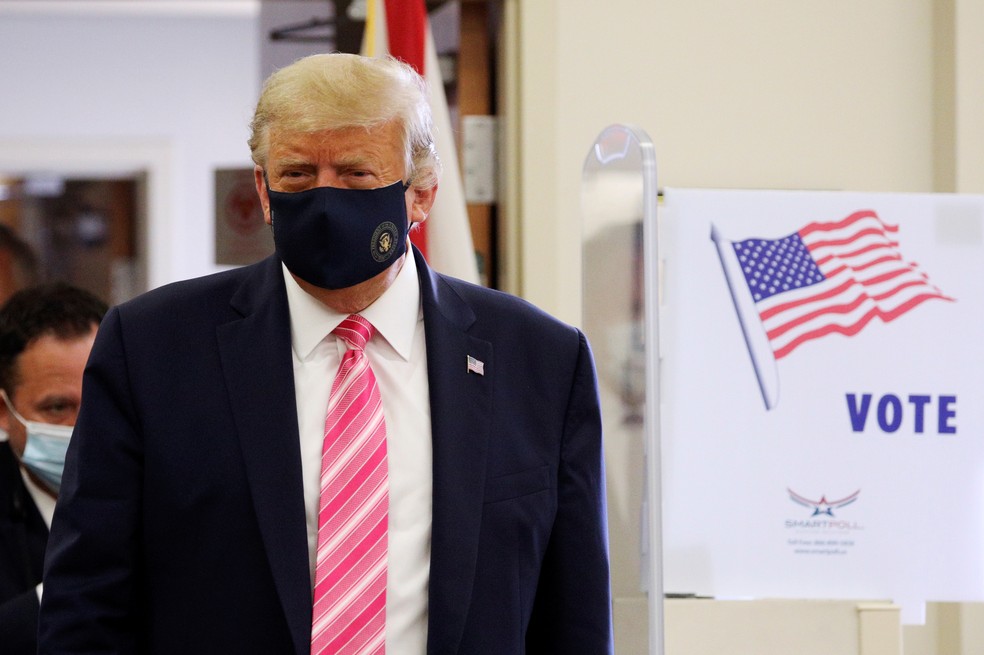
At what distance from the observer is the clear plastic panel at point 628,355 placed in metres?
1.53

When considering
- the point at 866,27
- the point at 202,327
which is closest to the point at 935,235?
the point at 866,27

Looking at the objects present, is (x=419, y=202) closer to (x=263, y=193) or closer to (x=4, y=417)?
(x=263, y=193)

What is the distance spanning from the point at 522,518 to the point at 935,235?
1340mm

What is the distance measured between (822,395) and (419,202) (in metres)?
1.17

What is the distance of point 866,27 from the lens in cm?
259

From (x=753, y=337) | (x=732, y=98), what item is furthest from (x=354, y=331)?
(x=732, y=98)

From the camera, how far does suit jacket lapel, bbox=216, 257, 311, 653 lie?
45.0 inches

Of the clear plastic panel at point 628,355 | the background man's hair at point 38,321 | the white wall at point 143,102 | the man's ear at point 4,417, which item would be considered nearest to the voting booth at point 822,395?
the clear plastic panel at point 628,355

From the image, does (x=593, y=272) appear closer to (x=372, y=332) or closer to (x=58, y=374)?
(x=372, y=332)

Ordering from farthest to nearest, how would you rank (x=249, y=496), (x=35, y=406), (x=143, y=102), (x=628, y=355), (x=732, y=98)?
1. (x=143, y=102)
2. (x=732, y=98)
3. (x=35, y=406)
4. (x=628, y=355)
5. (x=249, y=496)

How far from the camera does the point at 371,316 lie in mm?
1274

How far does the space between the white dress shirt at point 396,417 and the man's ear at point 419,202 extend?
6 cm

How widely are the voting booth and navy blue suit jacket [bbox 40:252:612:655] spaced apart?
35.3 inches

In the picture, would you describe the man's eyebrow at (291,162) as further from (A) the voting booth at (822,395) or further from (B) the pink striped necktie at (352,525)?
(A) the voting booth at (822,395)
